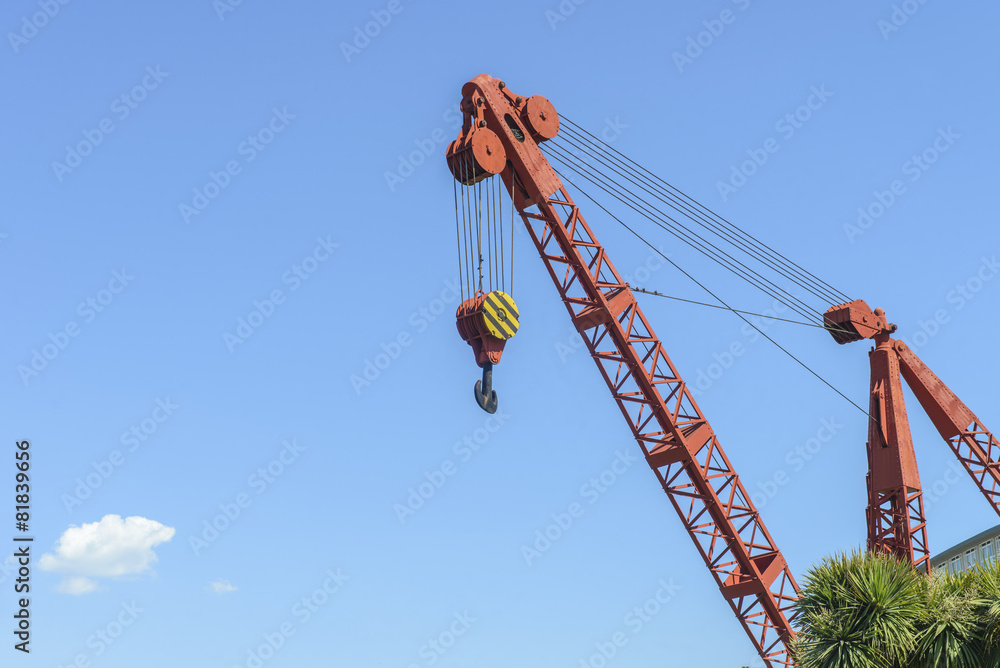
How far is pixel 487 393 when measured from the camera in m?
32.4

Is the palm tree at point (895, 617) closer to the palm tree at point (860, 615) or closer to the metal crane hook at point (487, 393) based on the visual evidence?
the palm tree at point (860, 615)

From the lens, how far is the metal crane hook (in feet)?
106

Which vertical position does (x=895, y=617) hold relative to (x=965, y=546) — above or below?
below

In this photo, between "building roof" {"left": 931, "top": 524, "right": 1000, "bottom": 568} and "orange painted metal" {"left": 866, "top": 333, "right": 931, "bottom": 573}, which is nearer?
"orange painted metal" {"left": 866, "top": 333, "right": 931, "bottom": 573}

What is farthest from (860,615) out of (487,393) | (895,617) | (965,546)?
(965,546)

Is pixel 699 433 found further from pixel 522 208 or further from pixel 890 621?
pixel 890 621

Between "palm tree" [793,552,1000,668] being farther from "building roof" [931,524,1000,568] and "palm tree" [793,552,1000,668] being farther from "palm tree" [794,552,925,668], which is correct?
"building roof" [931,524,1000,568]

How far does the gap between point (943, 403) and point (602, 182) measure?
16.7 meters

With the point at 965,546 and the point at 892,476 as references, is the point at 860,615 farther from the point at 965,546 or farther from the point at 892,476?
the point at 965,546

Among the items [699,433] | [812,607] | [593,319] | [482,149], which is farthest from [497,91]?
[812,607]

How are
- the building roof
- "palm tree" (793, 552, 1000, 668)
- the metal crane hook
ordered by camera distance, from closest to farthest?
1. "palm tree" (793, 552, 1000, 668)
2. the metal crane hook
3. the building roof

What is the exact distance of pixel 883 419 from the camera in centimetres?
4034

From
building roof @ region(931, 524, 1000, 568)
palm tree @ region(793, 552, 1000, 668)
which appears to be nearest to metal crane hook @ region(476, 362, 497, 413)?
palm tree @ region(793, 552, 1000, 668)

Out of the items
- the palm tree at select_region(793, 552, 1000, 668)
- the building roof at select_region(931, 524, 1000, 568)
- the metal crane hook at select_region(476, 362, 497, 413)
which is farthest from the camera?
the building roof at select_region(931, 524, 1000, 568)
